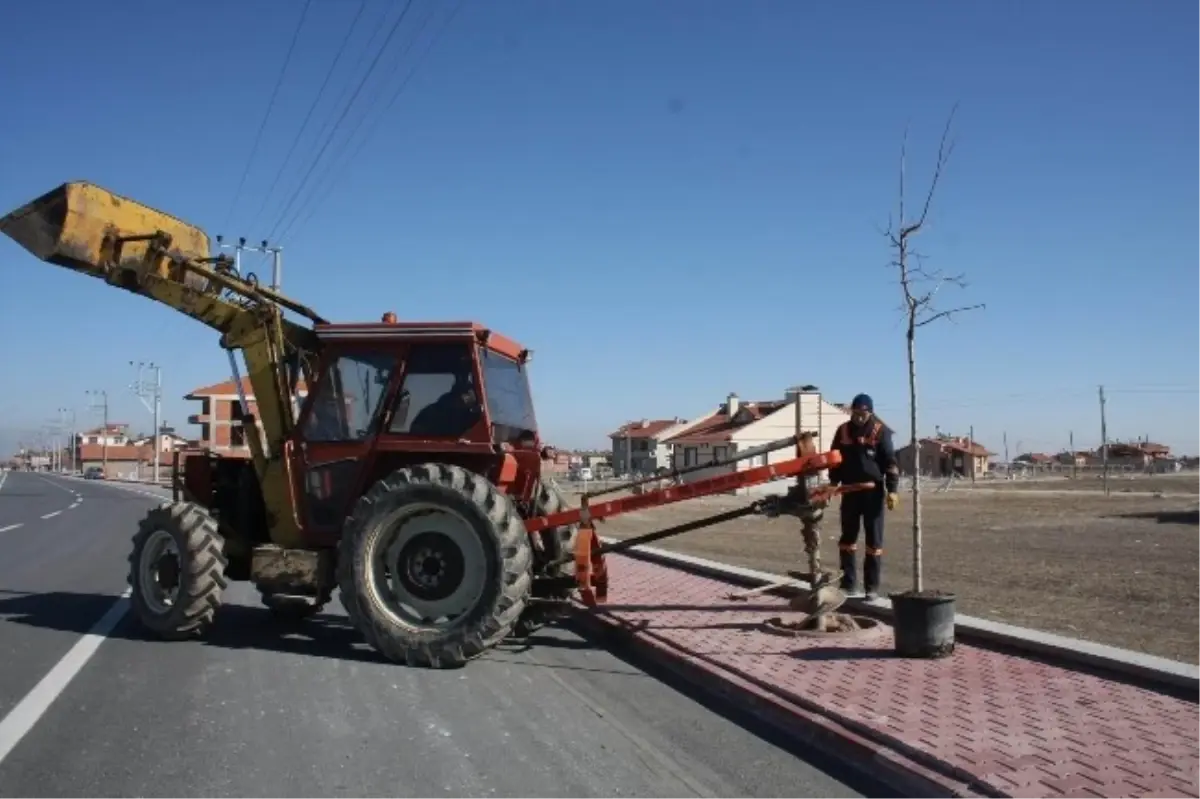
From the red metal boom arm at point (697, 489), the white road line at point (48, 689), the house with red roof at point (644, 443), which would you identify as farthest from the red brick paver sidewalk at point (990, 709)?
the house with red roof at point (644, 443)

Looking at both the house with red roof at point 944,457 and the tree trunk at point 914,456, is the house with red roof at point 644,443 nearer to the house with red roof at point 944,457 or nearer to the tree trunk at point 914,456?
the house with red roof at point 944,457

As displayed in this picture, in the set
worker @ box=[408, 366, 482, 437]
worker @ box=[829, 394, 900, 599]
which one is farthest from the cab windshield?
worker @ box=[829, 394, 900, 599]

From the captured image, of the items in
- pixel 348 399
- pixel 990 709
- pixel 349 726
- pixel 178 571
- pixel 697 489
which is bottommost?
pixel 349 726

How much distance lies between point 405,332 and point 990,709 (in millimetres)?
5293

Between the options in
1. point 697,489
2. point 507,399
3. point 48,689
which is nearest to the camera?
point 48,689

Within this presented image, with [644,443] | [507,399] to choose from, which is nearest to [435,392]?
[507,399]

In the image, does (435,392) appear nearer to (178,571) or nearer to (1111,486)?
(178,571)

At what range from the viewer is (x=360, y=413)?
8.89 meters

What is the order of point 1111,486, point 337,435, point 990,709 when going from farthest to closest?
1. point 1111,486
2. point 337,435
3. point 990,709

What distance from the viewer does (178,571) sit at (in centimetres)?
897

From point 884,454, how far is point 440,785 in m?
5.75

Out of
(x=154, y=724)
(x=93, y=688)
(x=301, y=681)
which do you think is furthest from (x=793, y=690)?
(x=93, y=688)

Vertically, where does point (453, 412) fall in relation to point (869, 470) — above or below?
above

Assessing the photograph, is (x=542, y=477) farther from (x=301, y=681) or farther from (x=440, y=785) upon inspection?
(x=440, y=785)
